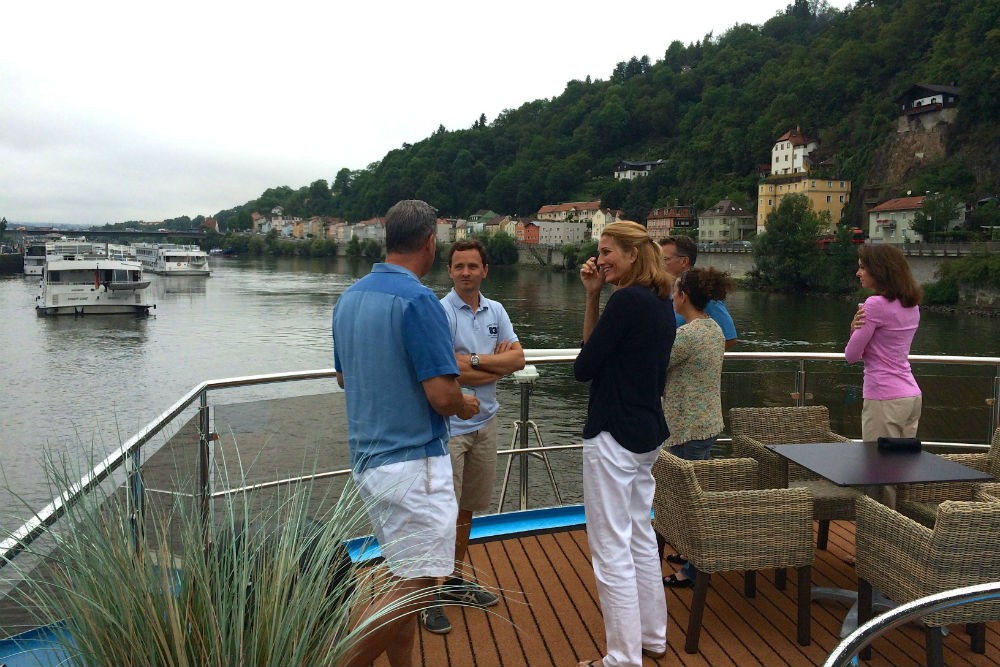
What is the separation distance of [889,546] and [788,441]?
51.9 inches

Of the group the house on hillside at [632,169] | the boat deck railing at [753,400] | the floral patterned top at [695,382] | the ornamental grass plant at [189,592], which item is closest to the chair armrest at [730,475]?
the floral patterned top at [695,382]

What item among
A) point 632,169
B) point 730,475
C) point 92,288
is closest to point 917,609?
point 730,475

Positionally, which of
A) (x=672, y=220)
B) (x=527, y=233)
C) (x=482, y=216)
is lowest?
(x=527, y=233)

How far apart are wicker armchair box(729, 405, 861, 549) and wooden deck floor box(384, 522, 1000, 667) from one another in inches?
12.4

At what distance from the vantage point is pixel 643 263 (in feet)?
8.27

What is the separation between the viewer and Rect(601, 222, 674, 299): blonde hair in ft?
8.23

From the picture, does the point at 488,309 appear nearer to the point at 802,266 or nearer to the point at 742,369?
the point at 742,369

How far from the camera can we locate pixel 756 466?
3453 mm

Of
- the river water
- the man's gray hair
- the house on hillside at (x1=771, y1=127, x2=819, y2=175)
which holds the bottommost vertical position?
the river water

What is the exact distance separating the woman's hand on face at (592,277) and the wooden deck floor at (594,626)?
1.11 meters

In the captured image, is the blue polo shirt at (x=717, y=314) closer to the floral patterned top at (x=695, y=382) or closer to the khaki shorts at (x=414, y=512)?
the floral patterned top at (x=695, y=382)

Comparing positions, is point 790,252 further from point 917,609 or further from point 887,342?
point 917,609

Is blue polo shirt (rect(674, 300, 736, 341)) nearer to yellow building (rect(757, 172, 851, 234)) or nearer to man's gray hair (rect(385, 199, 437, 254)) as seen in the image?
man's gray hair (rect(385, 199, 437, 254))

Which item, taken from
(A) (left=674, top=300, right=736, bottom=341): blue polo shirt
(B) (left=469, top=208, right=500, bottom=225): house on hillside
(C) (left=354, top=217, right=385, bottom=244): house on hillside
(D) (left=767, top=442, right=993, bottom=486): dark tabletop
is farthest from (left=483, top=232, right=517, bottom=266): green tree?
(D) (left=767, top=442, right=993, bottom=486): dark tabletop
